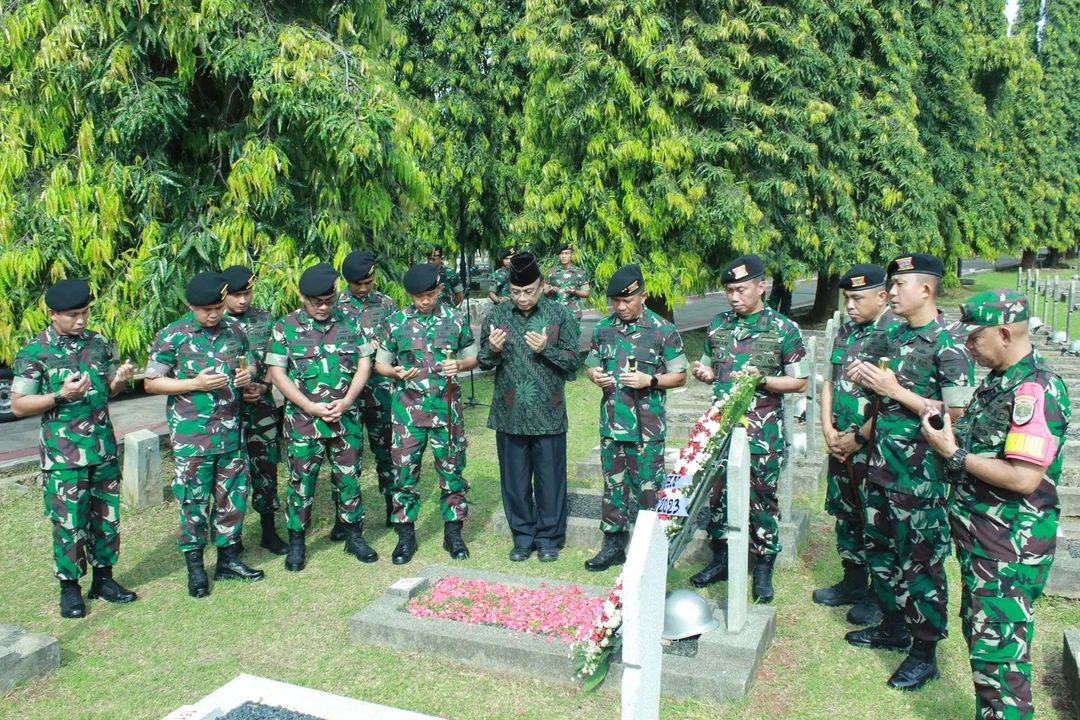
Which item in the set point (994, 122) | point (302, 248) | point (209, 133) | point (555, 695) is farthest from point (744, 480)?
point (994, 122)

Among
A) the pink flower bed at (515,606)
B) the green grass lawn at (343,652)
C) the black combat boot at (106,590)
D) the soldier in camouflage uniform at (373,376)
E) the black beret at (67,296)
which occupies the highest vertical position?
the black beret at (67,296)

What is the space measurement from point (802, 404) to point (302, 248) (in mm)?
5837

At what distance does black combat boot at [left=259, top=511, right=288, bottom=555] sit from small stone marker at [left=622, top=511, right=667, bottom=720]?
14.9 ft

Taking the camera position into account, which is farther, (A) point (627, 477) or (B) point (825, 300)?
(B) point (825, 300)

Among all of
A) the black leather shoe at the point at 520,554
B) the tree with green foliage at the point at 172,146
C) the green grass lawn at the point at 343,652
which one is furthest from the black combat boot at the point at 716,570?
the tree with green foliage at the point at 172,146

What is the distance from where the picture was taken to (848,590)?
561 cm

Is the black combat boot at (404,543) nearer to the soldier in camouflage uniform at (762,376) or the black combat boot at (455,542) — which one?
the black combat boot at (455,542)

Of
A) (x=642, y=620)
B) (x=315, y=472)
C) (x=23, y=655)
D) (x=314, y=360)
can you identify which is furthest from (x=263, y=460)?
(x=642, y=620)

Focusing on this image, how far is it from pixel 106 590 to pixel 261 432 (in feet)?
5.22

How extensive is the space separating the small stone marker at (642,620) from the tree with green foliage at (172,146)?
18.9 feet

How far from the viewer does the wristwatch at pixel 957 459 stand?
3.66m

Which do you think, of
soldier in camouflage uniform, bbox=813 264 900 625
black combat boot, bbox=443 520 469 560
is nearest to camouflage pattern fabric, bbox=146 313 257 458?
black combat boot, bbox=443 520 469 560

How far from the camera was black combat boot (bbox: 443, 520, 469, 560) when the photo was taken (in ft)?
21.7

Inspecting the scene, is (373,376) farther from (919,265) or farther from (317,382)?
(919,265)
